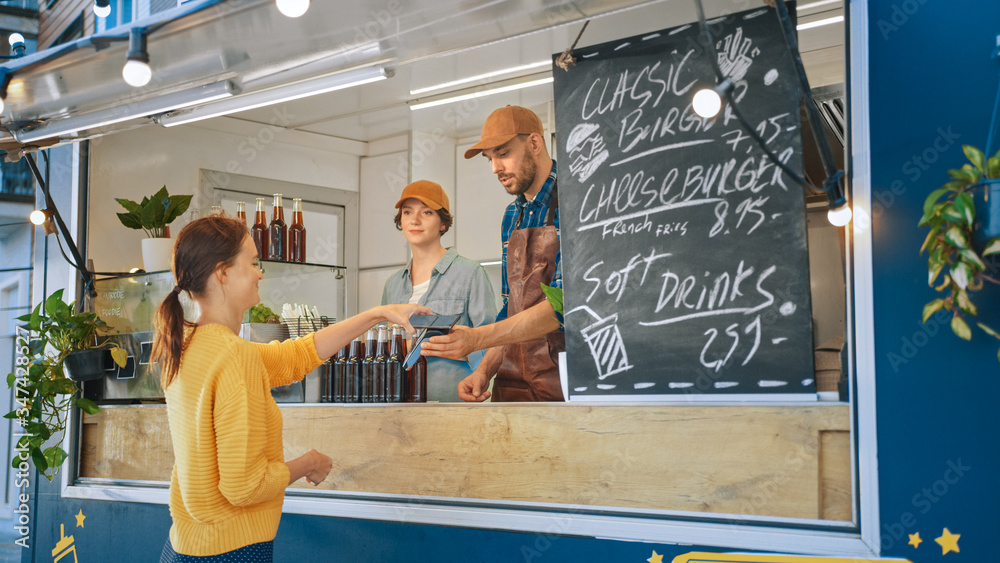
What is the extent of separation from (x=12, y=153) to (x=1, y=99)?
0.46 meters

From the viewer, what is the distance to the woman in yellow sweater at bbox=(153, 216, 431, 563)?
177cm

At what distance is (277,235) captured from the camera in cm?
366

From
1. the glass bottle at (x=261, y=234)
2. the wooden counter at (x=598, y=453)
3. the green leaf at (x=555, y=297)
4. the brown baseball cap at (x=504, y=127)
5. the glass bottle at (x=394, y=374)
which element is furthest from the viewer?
the glass bottle at (x=261, y=234)

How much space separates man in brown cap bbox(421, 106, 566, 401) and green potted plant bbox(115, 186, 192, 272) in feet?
4.82

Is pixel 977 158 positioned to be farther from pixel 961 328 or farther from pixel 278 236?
pixel 278 236

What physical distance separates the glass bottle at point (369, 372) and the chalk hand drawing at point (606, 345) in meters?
0.90

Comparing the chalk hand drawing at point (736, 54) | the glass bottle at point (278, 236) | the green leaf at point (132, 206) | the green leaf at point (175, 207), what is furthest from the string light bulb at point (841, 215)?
the green leaf at point (132, 206)

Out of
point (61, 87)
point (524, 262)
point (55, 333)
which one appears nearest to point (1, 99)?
point (61, 87)

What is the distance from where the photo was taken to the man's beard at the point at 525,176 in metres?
3.11

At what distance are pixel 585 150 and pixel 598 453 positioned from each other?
0.88 m

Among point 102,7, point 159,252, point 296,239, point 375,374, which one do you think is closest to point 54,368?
point 159,252

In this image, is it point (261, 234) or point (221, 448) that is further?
point (261, 234)

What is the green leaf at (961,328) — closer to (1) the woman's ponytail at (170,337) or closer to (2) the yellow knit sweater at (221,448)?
(2) the yellow knit sweater at (221,448)

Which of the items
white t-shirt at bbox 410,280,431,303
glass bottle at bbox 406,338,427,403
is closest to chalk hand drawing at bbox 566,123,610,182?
glass bottle at bbox 406,338,427,403
